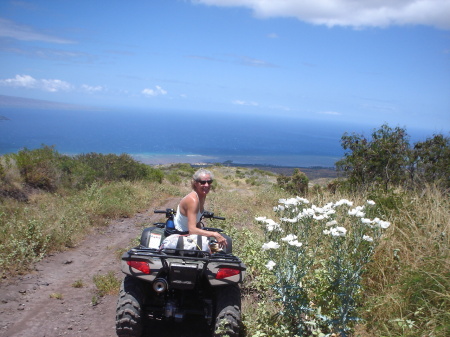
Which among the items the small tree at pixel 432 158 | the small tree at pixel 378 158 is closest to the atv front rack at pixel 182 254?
the small tree at pixel 432 158

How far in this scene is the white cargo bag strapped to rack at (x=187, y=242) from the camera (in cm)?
369

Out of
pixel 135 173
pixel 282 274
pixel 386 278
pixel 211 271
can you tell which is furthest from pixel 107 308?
pixel 135 173

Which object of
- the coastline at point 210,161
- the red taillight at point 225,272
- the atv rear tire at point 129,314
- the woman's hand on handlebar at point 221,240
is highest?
the woman's hand on handlebar at point 221,240

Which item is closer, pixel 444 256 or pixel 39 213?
pixel 444 256

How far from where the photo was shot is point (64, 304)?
470 centimetres

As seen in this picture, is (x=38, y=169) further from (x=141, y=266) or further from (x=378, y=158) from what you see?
(x=378, y=158)

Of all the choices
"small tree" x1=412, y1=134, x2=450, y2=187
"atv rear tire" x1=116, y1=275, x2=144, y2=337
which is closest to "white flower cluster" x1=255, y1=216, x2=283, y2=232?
"atv rear tire" x1=116, y1=275, x2=144, y2=337

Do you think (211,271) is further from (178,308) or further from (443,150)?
(443,150)

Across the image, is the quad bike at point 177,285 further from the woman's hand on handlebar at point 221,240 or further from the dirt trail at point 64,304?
the dirt trail at point 64,304

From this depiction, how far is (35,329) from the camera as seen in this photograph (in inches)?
155

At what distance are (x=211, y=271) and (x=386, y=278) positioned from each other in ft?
7.52

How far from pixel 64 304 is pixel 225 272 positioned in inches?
100

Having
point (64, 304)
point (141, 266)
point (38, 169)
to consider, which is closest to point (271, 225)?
point (141, 266)

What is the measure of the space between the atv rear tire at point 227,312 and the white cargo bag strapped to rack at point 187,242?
489 millimetres
